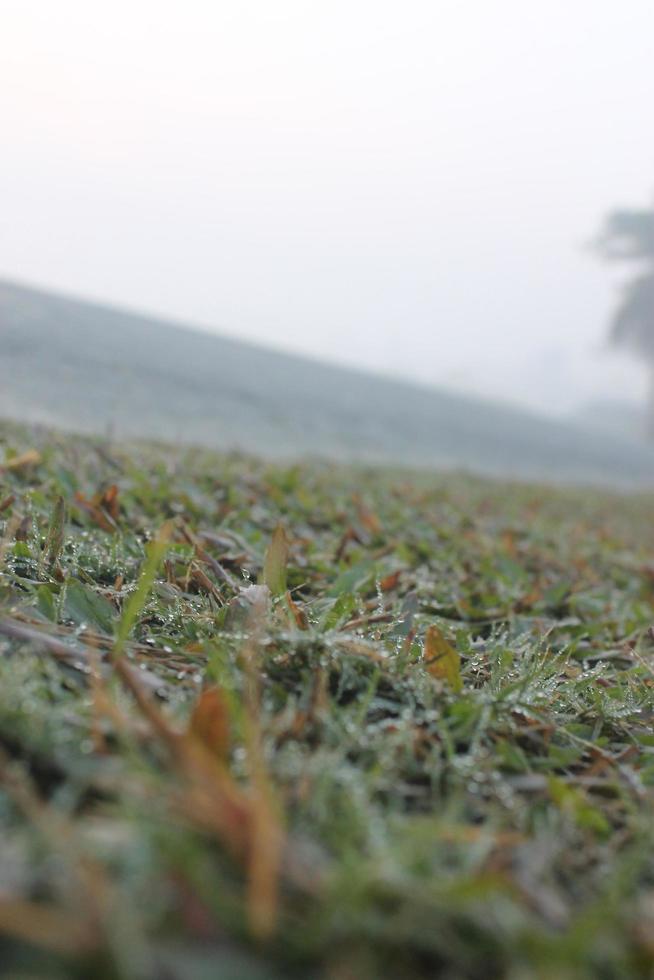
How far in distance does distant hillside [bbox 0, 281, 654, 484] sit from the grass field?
75.5 inches

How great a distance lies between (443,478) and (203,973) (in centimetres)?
399

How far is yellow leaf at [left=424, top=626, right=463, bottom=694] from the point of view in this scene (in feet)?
2.98

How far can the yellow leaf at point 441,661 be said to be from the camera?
0.91 meters

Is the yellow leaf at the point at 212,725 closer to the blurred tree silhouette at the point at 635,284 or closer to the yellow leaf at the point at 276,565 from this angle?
the yellow leaf at the point at 276,565

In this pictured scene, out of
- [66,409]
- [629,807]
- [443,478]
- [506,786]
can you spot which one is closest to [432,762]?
[506,786]

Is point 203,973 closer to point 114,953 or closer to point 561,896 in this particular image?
point 114,953

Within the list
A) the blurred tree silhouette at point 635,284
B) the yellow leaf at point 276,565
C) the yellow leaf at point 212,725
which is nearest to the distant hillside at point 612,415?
the blurred tree silhouette at point 635,284

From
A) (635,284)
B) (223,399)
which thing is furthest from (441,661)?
(635,284)

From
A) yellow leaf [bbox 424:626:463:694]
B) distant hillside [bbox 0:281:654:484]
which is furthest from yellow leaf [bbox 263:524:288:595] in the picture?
distant hillside [bbox 0:281:654:484]

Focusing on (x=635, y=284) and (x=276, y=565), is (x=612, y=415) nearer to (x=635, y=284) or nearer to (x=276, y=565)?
(x=635, y=284)

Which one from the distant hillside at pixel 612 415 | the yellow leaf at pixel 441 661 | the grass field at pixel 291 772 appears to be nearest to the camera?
the grass field at pixel 291 772

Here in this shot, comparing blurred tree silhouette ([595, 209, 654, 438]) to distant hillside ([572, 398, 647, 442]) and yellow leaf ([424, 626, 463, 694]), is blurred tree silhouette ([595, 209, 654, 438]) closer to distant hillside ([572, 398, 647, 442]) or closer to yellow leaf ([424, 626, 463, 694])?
distant hillside ([572, 398, 647, 442])

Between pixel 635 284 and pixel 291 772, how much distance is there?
17.1 m

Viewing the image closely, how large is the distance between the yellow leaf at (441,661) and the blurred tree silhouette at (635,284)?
1630cm
